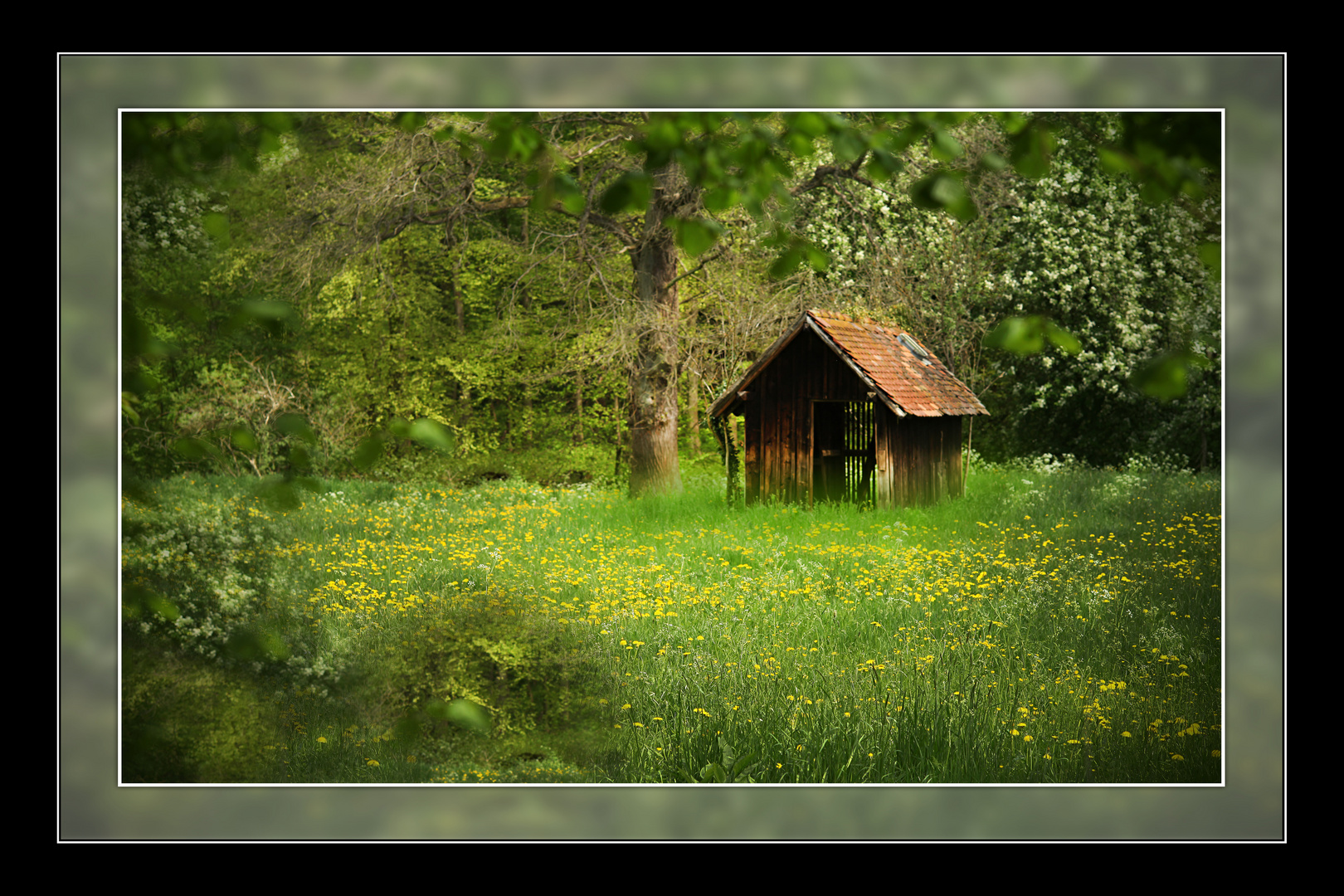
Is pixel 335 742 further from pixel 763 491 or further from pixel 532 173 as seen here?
pixel 532 173

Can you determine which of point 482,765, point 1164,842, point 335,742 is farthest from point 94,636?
point 1164,842

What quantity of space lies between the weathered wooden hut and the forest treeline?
0.10 m

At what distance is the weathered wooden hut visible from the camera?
493 centimetres

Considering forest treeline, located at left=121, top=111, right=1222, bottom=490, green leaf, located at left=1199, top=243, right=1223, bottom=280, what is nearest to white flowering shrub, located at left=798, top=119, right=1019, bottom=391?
forest treeline, located at left=121, top=111, right=1222, bottom=490

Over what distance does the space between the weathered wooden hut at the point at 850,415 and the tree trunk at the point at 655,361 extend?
285mm

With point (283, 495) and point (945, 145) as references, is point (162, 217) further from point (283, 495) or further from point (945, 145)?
point (945, 145)

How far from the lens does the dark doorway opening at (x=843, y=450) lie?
498 centimetres

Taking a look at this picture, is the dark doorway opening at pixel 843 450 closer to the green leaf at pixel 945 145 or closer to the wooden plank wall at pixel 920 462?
the wooden plank wall at pixel 920 462

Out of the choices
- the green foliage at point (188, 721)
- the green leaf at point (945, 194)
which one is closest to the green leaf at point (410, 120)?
the green leaf at point (945, 194)

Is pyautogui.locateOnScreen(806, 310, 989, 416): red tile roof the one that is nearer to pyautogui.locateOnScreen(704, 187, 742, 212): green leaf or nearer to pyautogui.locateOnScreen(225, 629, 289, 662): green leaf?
pyautogui.locateOnScreen(704, 187, 742, 212): green leaf

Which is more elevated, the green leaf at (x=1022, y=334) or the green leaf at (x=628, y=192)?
the green leaf at (x=628, y=192)

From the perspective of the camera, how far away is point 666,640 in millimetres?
4590

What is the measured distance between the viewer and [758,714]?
442 cm

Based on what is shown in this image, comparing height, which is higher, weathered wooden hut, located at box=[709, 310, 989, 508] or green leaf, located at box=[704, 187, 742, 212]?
green leaf, located at box=[704, 187, 742, 212]
